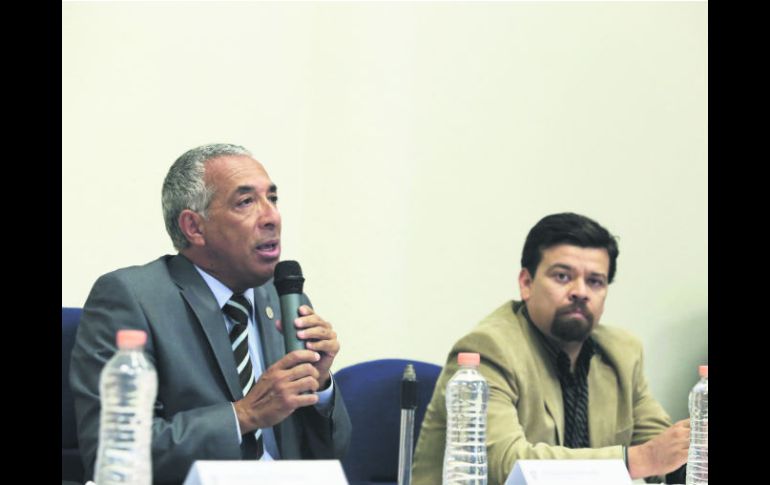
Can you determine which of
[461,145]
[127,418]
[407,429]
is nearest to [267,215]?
[407,429]

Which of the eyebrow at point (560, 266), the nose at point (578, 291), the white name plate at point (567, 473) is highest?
the eyebrow at point (560, 266)

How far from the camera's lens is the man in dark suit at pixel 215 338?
7.12ft

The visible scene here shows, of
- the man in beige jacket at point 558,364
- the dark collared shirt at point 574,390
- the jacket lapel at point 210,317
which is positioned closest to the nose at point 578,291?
the man in beige jacket at point 558,364

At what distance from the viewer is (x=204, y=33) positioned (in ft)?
11.9

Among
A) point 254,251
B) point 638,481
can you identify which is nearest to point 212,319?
point 254,251

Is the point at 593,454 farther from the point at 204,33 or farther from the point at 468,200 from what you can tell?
the point at 204,33

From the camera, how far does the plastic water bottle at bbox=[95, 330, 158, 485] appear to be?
144cm

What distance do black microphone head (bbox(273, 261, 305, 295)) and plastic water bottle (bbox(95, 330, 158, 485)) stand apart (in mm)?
652

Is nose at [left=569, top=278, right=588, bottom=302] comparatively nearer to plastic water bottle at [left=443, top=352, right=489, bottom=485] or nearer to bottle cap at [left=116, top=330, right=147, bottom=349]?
plastic water bottle at [left=443, top=352, right=489, bottom=485]

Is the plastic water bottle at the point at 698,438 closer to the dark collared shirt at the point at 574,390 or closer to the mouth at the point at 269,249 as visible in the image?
the dark collared shirt at the point at 574,390

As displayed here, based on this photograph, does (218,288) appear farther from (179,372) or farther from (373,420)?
(373,420)

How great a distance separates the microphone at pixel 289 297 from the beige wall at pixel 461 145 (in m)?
1.50

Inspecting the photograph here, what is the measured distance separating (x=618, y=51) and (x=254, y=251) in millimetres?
2165

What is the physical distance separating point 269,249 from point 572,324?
98cm
